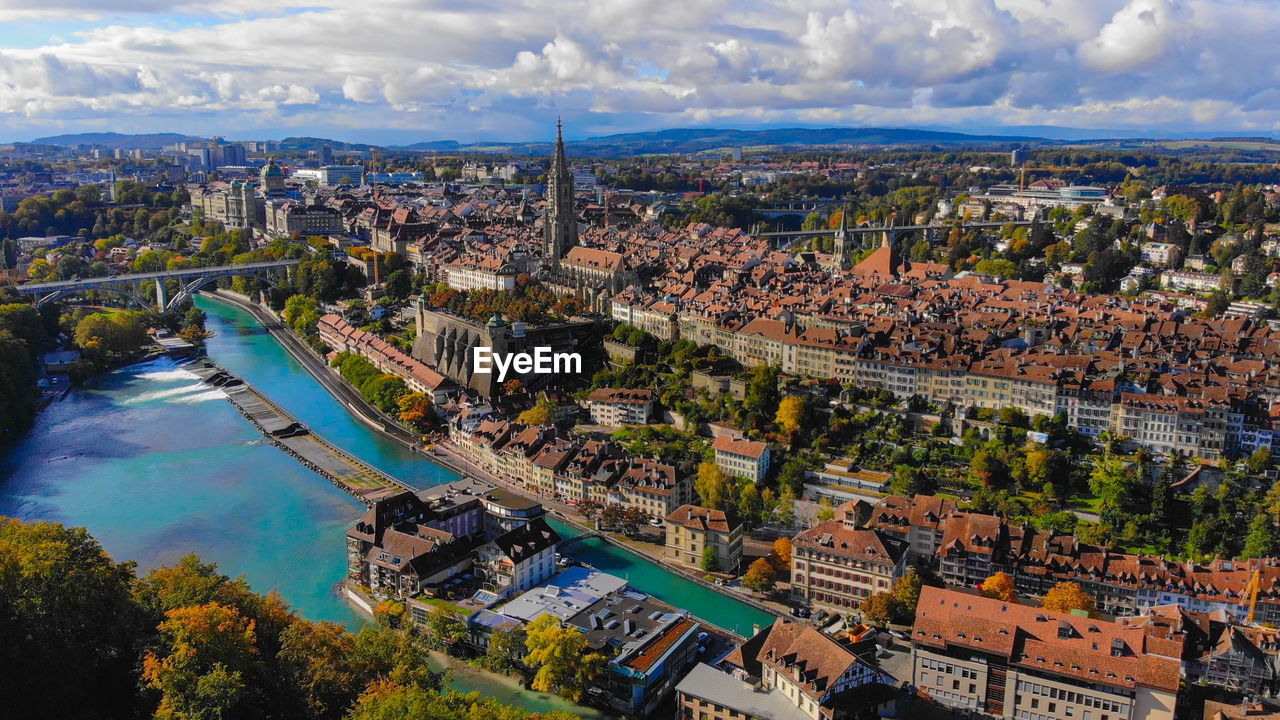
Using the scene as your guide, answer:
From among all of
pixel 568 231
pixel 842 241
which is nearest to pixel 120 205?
pixel 568 231

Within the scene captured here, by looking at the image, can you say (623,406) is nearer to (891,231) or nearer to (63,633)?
(63,633)

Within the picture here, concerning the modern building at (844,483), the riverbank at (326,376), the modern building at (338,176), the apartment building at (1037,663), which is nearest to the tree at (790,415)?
the modern building at (844,483)

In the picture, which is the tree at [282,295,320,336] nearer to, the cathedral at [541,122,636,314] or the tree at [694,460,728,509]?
the cathedral at [541,122,636,314]

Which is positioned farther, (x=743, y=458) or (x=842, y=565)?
(x=743, y=458)

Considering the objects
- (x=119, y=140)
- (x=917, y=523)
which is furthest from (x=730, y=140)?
(x=917, y=523)

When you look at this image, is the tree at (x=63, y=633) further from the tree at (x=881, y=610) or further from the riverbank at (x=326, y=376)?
the riverbank at (x=326, y=376)

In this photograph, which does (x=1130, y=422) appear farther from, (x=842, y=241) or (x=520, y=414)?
(x=842, y=241)
